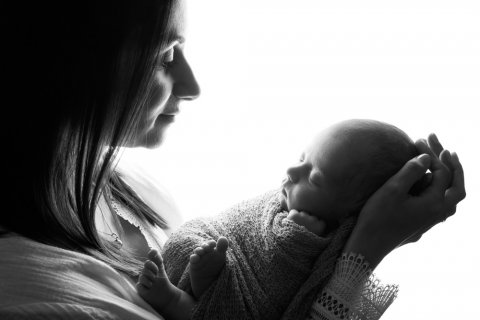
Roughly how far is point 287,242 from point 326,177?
0.12m

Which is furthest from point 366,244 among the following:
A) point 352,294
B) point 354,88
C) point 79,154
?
point 354,88

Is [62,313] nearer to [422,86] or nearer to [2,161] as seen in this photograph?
[2,161]

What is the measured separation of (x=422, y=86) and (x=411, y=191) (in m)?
0.68

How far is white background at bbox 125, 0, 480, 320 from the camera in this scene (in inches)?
61.2

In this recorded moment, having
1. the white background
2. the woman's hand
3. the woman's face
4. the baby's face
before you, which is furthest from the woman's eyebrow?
the white background

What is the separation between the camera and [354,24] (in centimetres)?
155

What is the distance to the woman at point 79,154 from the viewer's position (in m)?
0.77

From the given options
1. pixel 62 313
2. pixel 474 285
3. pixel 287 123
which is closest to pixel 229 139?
pixel 287 123

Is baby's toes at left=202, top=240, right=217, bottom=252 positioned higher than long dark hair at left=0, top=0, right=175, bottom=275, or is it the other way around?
long dark hair at left=0, top=0, right=175, bottom=275

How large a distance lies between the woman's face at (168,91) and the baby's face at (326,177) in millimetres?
215

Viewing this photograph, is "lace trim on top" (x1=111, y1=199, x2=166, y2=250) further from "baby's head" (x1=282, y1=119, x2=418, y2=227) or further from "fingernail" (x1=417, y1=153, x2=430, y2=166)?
"fingernail" (x1=417, y1=153, x2=430, y2=166)

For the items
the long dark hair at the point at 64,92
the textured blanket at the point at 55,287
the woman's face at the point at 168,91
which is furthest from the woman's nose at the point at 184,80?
the textured blanket at the point at 55,287

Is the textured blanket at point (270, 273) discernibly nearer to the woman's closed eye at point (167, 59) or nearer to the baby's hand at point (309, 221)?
the baby's hand at point (309, 221)

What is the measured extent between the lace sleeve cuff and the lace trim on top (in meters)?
0.31
